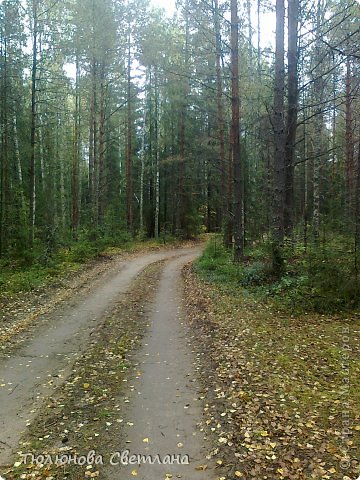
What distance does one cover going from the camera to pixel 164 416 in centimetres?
474

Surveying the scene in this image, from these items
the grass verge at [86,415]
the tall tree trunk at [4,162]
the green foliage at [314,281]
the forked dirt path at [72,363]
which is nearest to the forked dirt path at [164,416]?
the forked dirt path at [72,363]

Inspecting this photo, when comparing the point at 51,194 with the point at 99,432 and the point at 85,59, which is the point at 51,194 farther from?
the point at 99,432

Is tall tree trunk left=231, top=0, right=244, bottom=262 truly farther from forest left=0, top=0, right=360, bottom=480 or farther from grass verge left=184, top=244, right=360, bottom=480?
grass verge left=184, top=244, right=360, bottom=480

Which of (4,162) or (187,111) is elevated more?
(187,111)

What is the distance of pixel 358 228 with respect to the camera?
920 centimetres

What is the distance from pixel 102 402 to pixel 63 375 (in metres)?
1.21

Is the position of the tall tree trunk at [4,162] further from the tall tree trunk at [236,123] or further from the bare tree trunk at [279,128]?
the bare tree trunk at [279,128]

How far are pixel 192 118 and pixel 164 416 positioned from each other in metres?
26.1

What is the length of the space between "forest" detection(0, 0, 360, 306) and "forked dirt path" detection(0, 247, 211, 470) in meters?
4.22

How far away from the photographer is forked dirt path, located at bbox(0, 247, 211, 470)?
14.8 feet

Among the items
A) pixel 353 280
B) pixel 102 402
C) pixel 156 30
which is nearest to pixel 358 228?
pixel 353 280

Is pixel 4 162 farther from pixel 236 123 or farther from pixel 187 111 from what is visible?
pixel 187 111

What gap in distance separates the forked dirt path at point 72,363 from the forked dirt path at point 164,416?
0.01 meters

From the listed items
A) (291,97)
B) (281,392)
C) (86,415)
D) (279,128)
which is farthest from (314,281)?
(291,97)
